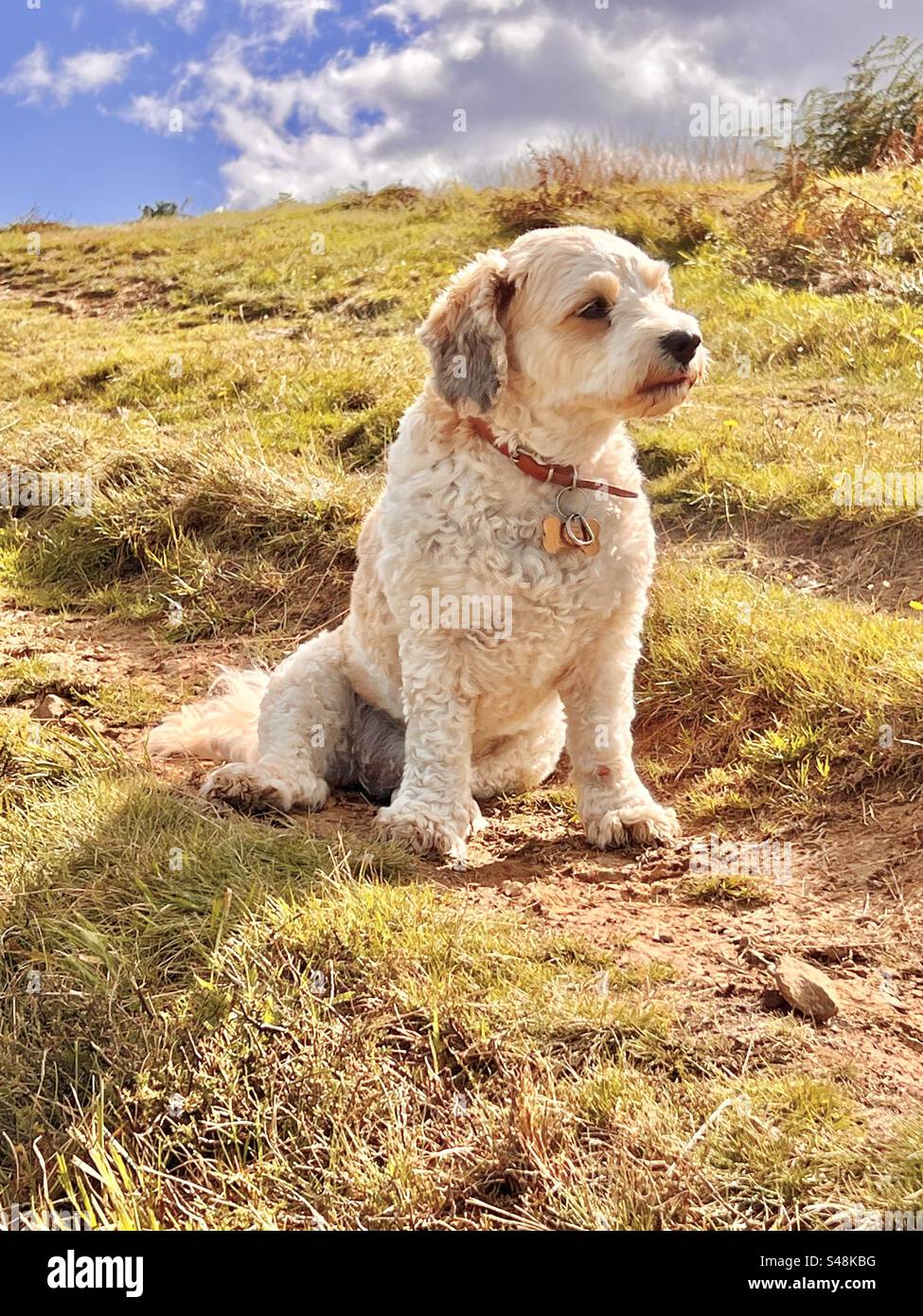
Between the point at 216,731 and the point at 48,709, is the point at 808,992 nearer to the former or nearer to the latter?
the point at 216,731

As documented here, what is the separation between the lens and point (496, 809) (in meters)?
4.61

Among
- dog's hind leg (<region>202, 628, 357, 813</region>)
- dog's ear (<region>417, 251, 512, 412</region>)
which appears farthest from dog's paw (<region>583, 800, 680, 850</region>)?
dog's ear (<region>417, 251, 512, 412</region>)

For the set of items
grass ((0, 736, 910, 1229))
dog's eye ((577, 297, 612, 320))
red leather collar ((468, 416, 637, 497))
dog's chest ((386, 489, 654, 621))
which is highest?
dog's eye ((577, 297, 612, 320))

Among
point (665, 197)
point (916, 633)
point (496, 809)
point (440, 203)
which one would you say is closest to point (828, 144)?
point (665, 197)

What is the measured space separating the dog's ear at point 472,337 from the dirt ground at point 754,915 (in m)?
1.49

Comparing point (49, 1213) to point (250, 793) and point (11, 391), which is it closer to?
point (250, 793)

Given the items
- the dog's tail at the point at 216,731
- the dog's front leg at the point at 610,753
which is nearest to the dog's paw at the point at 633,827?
the dog's front leg at the point at 610,753

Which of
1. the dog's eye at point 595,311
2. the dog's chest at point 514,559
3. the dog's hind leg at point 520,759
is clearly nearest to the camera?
the dog's eye at point 595,311

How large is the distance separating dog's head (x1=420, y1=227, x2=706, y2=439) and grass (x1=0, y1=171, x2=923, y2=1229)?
148 cm

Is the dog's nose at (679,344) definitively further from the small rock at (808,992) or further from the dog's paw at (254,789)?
the dog's paw at (254,789)

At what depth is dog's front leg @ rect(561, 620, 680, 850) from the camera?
4094 millimetres

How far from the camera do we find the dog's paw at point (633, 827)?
408cm

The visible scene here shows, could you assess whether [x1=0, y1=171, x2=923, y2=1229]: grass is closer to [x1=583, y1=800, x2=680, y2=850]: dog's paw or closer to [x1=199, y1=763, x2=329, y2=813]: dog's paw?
[x1=199, y1=763, x2=329, y2=813]: dog's paw

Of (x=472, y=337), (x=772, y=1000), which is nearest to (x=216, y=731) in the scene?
(x=472, y=337)
